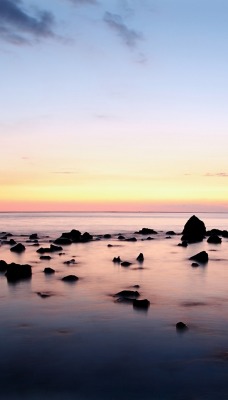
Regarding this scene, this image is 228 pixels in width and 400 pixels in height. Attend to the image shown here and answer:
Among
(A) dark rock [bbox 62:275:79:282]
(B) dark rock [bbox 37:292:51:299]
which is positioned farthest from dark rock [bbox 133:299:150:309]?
(A) dark rock [bbox 62:275:79:282]

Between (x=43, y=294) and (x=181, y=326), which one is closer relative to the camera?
(x=181, y=326)

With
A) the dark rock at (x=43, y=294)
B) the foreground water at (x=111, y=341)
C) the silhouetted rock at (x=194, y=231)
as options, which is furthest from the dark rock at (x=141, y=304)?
the silhouetted rock at (x=194, y=231)

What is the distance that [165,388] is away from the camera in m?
9.96

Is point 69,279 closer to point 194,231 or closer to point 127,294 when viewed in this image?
point 127,294

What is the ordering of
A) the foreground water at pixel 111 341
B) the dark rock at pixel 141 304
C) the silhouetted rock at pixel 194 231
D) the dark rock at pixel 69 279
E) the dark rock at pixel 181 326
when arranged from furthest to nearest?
the silhouetted rock at pixel 194 231
the dark rock at pixel 69 279
the dark rock at pixel 141 304
the dark rock at pixel 181 326
the foreground water at pixel 111 341

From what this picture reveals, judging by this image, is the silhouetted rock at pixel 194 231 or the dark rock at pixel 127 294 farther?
the silhouetted rock at pixel 194 231

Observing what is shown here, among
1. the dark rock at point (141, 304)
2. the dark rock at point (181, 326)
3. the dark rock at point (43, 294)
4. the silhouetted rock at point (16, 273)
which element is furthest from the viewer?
the silhouetted rock at point (16, 273)

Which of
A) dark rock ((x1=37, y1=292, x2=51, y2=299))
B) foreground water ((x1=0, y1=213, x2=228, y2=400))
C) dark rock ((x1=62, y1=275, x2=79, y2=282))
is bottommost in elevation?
foreground water ((x1=0, y1=213, x2=228, y2=400))

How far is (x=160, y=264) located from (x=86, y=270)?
281 inches

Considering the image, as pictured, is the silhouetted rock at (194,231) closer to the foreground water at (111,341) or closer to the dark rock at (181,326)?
the foreground water at (111,341)

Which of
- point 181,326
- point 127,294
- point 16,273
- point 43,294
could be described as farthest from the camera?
point 16,273

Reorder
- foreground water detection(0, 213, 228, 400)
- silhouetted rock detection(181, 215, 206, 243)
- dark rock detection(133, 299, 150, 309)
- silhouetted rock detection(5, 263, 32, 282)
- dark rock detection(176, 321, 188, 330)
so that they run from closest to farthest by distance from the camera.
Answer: foreground water detection(0, 213, 228, 400)
dark rock detection(176, 321, 188, 330)
dark rock detection(133, 299, 150, 309)
silhouetted rock detection(5, 263, 32, 282)
silhouetted rock detection(181, 215, 206, 243)

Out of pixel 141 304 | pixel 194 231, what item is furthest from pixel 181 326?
pixel 194 231

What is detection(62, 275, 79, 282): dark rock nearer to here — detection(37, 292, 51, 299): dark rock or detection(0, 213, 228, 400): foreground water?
detection(0, 213, 228, 400): foreground water
